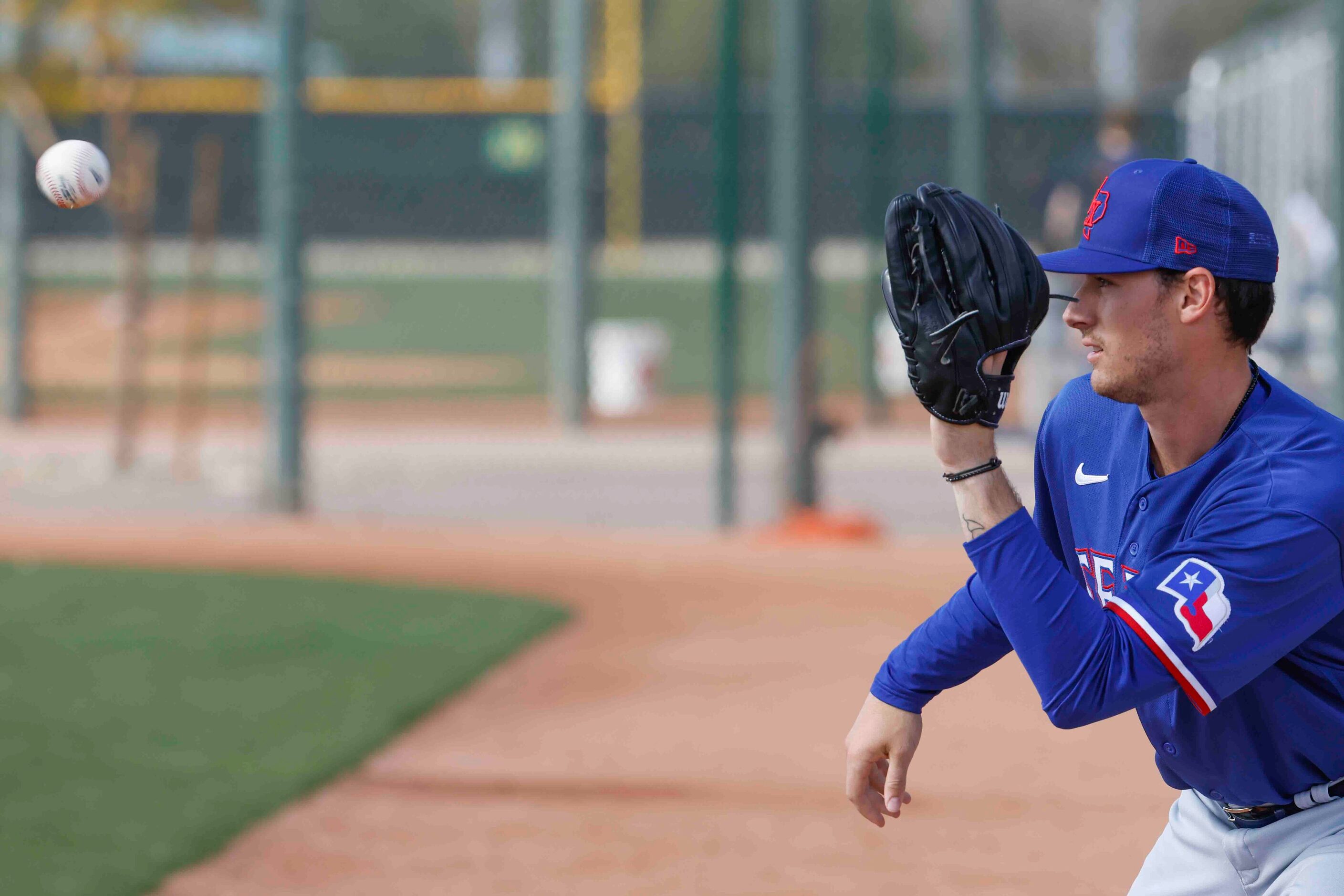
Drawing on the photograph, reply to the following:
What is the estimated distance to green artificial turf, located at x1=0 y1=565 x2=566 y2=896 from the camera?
4422 millimetres

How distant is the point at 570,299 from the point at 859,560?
6.94 metres

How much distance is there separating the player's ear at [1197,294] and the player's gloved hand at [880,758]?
78 centimetres

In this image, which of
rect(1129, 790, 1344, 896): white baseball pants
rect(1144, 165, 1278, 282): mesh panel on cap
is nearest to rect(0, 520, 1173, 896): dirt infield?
rect(1129, 790, 1344, 896): white baseball pants

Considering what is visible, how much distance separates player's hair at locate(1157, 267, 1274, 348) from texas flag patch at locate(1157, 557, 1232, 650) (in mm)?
364

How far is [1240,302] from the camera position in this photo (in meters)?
2.19

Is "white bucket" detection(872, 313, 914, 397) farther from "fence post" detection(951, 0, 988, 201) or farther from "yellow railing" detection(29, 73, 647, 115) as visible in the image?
"yellow railing" detection(29, 73, 647, 115)

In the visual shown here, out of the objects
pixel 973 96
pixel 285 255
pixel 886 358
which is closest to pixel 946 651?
pixel 285 255

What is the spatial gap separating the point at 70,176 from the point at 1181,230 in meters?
2.62

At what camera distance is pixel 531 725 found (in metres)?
5.71

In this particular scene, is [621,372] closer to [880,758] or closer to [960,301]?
[880,758]

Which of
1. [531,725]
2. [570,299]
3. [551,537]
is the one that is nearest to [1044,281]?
[531,725]

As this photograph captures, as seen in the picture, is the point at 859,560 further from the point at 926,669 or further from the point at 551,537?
the point at 926,669

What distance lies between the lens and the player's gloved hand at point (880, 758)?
2506 mm

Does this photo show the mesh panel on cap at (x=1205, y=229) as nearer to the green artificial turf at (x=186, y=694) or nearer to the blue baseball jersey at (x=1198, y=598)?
the blue baseball jersey at (x=1198, y=598)
